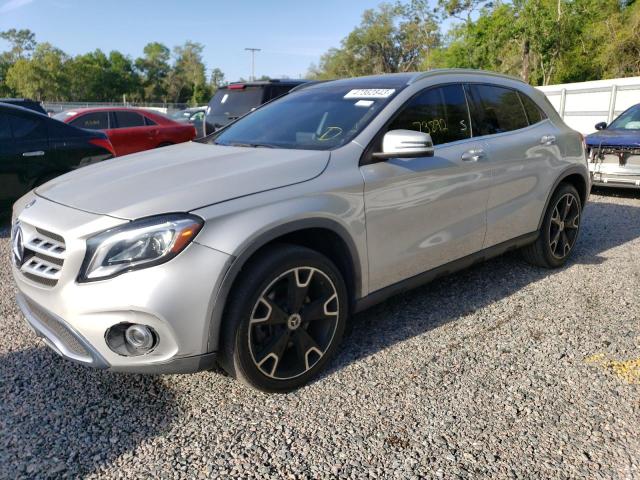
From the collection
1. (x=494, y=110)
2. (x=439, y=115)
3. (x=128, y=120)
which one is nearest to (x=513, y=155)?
(x=494, y=110)

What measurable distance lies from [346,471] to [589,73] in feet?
127

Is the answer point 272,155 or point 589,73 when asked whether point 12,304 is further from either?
point 589,73

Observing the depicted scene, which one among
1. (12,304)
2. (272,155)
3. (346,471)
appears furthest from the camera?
(12,304)

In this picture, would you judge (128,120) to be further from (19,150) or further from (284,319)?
(284,319)

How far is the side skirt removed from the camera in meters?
3.17

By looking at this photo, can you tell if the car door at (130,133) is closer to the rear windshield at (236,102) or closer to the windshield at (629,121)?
the rear windshield at (236,102)

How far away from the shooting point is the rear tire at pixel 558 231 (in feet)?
15.3

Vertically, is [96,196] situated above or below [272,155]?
below

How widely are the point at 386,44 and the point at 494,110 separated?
69162 millimetres

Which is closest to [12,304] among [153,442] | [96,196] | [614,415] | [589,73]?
[96,196]

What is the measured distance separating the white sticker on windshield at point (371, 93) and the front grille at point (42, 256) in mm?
2031

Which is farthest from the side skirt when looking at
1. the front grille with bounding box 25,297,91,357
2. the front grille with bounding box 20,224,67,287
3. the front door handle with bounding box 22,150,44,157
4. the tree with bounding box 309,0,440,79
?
the tree with bounding box 309,0,440,79

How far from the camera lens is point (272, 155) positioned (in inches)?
119

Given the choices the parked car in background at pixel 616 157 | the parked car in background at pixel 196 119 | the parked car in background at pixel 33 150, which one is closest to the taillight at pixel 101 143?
the parked car in background at pixel 33 150
